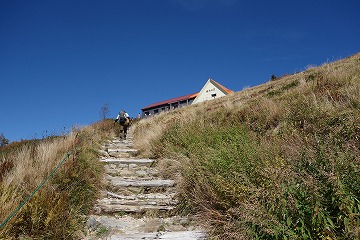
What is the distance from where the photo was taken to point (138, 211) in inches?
172

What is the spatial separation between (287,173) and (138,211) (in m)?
2.58

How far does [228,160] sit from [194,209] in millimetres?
872

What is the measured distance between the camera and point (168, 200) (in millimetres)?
4668

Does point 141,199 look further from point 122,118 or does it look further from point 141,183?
point 122,118

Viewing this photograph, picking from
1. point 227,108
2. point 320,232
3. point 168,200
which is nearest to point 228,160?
point 168,200

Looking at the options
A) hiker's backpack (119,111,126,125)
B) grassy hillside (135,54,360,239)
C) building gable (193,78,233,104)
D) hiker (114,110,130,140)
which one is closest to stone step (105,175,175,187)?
grassy hillside (135,54,360,239)

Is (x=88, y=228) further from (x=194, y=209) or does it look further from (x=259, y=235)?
(x=259, y=235)

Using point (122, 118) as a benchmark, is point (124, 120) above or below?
below

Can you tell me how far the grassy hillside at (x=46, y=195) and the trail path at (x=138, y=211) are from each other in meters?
0.26

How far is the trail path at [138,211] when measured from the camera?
3.57 metres

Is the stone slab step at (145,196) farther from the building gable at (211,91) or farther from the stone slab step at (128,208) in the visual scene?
the building gable at (211,91)

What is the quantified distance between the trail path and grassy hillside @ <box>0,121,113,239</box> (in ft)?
0.86

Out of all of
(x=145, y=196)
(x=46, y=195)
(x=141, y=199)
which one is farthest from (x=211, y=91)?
(x=46, y=195)

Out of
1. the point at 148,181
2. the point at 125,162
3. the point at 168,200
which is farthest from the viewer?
the point at 125,162
